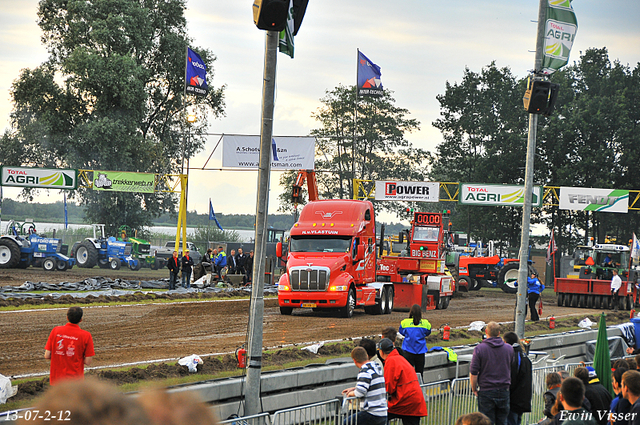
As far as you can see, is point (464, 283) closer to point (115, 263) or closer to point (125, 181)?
point (125, 181)

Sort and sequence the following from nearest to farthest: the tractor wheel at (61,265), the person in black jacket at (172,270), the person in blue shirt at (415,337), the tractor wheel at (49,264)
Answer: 1. the person in blue shirt at (415,337)
2. the person in black jacket at (172,270)
3. the tractor wheel at (49,264)
4. the tractor wheel at (61,265)

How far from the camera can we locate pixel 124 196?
48812 mm

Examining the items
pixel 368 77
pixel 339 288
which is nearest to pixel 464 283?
pixel 368 77

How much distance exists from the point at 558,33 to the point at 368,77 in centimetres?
2311

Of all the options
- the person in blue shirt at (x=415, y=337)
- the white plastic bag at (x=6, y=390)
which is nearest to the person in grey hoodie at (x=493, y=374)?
the person in blue shirt at (x=415, y=337)

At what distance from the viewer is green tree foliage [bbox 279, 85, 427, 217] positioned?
6606cm

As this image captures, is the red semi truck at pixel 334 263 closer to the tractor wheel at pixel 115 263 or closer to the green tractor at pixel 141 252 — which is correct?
the tractor wheel at pixel 115 263

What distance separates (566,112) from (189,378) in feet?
171

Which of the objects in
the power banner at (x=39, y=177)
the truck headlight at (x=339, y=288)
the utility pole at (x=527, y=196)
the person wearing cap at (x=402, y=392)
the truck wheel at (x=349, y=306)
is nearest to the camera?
the person wearing cap at (x=402, y=392)

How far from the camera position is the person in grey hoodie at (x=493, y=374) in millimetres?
8320

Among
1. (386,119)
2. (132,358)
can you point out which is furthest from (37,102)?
(132,358)

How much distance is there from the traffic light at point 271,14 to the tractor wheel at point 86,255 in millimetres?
36508

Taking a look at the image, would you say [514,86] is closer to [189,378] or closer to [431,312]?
[431,312]

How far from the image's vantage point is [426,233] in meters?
31.8
